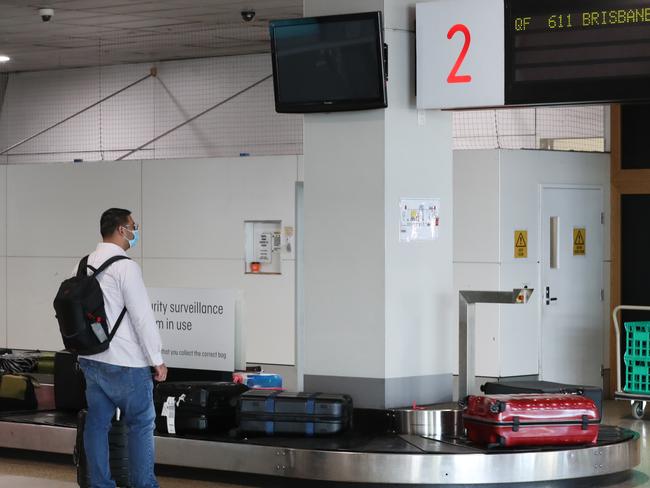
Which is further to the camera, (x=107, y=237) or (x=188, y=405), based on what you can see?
(x=188, y=405)

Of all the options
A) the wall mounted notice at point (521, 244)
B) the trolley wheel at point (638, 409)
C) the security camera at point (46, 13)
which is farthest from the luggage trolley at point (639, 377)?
the security camera at point (46, 13)

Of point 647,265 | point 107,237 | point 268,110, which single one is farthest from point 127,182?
point 107,237

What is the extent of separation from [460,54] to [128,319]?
2.91 m

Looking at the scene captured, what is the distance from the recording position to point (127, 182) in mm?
13812

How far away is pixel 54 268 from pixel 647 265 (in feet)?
22.9

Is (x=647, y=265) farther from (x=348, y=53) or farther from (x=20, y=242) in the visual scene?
(x=20, y=242)

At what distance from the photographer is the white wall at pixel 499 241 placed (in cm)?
1179

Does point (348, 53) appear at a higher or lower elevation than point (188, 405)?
higher

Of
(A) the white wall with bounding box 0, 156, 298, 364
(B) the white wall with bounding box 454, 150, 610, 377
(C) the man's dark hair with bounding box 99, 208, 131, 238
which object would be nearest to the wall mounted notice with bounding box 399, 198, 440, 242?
(C) the man's dark hair with bounding box 99, 208, 131, 238

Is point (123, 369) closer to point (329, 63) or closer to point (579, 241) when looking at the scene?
point (329, 63)

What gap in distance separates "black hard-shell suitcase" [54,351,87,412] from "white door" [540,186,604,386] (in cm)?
516

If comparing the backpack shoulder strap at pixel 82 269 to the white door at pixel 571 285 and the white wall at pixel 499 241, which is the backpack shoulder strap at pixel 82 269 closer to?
the white wall at pixel 499 241

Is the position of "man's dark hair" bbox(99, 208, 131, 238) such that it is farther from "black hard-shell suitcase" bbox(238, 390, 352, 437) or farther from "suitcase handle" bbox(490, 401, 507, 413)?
"suitcase handle" bbox(490, 401, 507, 413)

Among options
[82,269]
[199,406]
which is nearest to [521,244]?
[199,406]
